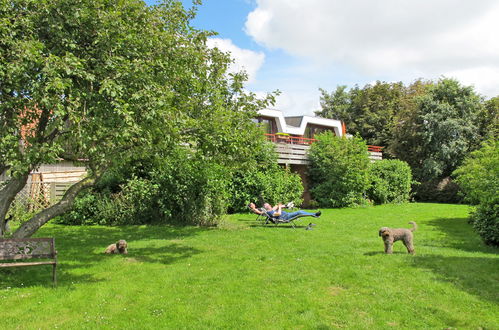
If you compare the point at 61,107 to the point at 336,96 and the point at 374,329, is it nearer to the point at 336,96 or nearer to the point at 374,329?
the point at 374,329

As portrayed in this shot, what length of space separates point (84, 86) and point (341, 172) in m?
17.0

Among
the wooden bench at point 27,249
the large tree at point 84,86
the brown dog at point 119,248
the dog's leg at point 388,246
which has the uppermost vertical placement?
the large tree at point 84,86

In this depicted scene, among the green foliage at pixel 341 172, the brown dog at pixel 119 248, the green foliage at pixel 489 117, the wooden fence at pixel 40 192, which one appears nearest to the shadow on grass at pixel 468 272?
the brown dog at pixel 119 248

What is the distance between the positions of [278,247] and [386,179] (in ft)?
55.5

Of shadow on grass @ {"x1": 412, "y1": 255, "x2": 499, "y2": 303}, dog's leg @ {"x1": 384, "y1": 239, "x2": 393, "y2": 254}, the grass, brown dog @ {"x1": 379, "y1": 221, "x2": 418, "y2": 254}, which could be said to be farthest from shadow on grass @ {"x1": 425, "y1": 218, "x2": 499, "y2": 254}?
dog's leg @ {"x1": 384, "y1": 239, "x2": 393, "y2": 254}

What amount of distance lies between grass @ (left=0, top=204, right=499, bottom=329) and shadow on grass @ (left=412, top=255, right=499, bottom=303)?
0.02m

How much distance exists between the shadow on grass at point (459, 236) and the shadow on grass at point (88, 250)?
22.7 feet

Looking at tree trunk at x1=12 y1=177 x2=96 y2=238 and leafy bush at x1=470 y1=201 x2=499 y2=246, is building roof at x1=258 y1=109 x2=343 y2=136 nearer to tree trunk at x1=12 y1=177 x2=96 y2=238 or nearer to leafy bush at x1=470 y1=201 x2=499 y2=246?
leafy bush at x1=470 y1=201 x2=499 y2=246

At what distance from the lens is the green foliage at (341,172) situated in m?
21.4

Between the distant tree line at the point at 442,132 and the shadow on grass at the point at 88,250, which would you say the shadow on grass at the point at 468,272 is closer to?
the shadow on grass at the point at 88,250

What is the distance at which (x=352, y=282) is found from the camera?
6637 mm

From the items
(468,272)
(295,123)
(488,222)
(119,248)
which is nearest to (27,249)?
(119,248)

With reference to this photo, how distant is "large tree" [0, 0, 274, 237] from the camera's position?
6.02 metres

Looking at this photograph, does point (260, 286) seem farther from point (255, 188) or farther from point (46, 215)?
point (255, 188)
